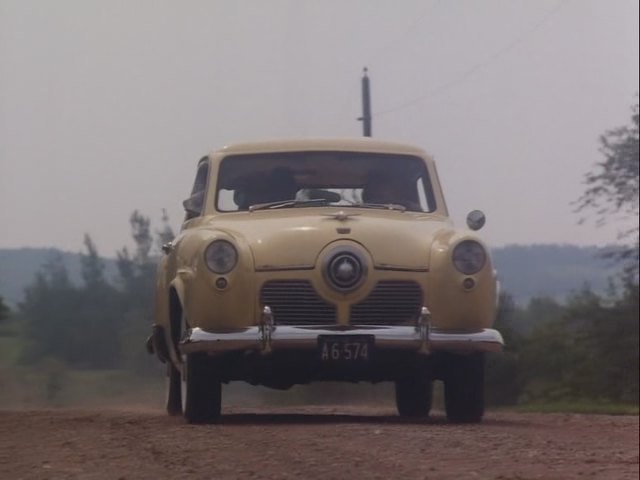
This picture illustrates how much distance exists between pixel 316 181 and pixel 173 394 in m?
1.82

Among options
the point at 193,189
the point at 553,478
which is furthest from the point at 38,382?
the point at 553,478

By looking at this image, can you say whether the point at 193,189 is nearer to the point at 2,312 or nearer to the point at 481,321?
the point at 2,312

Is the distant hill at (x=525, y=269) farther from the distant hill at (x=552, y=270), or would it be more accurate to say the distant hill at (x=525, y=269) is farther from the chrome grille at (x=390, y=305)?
the chrome grille at (x=390, y=305)

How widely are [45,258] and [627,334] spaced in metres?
21.5

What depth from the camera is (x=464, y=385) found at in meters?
9.20

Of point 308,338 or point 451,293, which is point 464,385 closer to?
point 451,293

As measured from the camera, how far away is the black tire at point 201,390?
345 inches

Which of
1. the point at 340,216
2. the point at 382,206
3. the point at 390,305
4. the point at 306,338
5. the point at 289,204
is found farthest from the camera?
the point at 382,206

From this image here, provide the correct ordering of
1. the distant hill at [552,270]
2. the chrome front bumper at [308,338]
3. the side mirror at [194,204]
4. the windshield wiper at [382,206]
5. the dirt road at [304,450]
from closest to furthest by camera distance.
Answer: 1. the dirt road at [304,450]
2. the chrome front bumper at [308,338]
3. the windshield wiper at [382,206]
4. the side mirror at [194,204]
5. the distant hill at [552,270]

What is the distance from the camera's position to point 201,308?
8758 mm

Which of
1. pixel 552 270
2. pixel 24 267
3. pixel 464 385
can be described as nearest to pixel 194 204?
pixel 24 267

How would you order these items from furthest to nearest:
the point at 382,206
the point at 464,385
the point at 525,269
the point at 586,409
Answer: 1. the point at 525,269
2. the point at 586,409
3. the point at 382,206
4. the point at 464,385

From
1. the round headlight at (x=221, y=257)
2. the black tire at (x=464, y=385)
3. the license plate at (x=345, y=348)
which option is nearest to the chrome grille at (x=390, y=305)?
the license plate at (x=345, y=348)

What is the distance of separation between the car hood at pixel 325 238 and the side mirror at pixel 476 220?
2.06 ft
